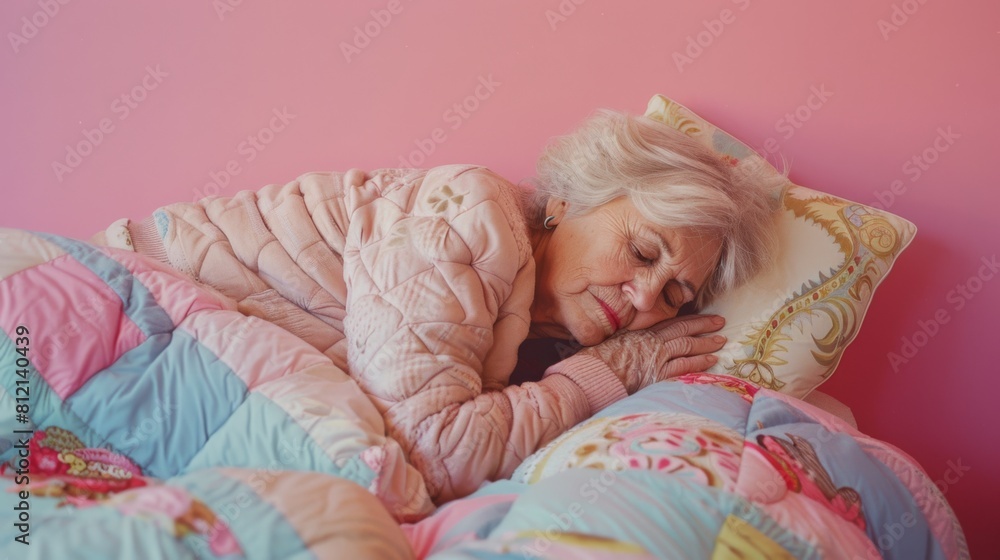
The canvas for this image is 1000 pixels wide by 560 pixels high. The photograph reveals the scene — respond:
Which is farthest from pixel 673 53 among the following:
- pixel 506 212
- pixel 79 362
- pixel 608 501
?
pixel 79 362

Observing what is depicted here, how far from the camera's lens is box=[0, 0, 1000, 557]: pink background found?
1.71 metres

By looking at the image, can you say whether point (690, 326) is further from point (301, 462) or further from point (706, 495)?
point (301, 462)

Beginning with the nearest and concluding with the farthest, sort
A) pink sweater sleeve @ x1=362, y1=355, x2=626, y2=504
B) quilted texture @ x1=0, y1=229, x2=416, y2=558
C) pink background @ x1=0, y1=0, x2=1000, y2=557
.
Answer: quilted texture @ x1=0, y1=229, x2=416, y2=558, pink sweater sleeve @ x1=362, y1=355, x2=626, y2=504, pink background @ x1=0, y1=0, x2=1000, y2=557

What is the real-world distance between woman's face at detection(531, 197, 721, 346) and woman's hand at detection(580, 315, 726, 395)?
3 cm

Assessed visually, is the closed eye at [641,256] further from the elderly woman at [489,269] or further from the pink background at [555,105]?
the pink background at [555,105]

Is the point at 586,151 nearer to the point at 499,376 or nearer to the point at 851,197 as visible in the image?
the point at 499,376

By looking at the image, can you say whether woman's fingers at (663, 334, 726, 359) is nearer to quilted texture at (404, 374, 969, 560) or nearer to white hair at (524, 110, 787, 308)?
white hair at (524, 110, 787, 308)

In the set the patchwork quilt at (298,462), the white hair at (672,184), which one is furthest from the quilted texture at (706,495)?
the white hair at (672,184)

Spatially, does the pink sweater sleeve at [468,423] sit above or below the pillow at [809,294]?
below

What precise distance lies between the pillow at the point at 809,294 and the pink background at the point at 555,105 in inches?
9.7

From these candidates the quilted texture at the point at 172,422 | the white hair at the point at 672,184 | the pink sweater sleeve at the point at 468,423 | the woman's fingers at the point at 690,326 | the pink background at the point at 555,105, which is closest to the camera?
the quilted texture at the point at 172,422

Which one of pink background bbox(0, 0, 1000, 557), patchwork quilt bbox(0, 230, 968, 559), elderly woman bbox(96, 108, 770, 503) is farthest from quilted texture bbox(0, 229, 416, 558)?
pink background bbox(0, 0, 1000, 557)

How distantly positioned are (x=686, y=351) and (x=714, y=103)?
2.21ft

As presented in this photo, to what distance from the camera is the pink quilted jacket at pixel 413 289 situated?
127 centimetres
